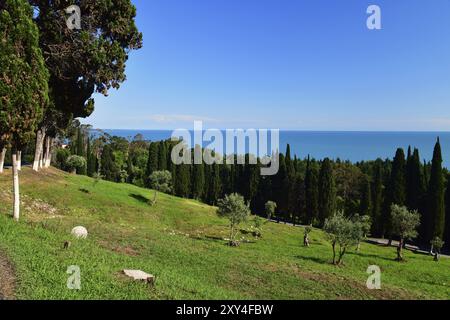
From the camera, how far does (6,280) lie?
1039 cm

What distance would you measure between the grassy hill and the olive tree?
4.68m

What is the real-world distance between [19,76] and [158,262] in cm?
1134

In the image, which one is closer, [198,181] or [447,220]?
[447,220]

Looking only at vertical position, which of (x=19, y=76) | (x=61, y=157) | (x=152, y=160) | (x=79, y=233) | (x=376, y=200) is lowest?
(x=376, y=200)

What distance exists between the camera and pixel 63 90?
85.6 ft

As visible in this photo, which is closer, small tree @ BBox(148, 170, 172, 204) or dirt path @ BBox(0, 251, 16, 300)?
dirt path @ BBox(0, 251, 16, 300)

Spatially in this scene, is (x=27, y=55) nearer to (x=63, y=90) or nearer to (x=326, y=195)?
(x=63, y=90)

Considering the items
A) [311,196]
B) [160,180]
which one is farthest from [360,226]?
[311,196]

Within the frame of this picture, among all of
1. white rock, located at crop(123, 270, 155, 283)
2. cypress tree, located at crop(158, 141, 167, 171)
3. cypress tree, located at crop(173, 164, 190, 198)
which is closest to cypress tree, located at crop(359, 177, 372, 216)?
cypress tree, located at crop(173, 164, 190, 198)

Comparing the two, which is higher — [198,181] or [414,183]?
[414,183]

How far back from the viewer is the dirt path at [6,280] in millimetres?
9398

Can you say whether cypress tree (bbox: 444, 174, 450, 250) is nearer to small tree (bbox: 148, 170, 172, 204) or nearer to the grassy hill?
the grassy hill

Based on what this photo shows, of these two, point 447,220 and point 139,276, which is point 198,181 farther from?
point 139,276

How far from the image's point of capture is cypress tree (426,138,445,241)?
165 ft
